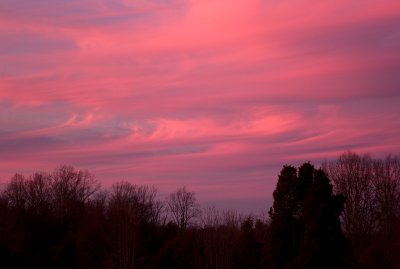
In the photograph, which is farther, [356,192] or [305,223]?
[356,192]

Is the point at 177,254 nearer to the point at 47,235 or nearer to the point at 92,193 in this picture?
the point at 47,235

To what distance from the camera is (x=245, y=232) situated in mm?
56719

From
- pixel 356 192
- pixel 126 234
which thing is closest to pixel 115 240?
pixel 126 234

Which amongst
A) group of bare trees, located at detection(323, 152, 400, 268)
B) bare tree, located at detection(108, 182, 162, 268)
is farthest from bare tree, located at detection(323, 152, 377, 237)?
bare tree, located at detection(108, 182, 162, 268)

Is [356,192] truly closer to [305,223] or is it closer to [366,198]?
[366,198]

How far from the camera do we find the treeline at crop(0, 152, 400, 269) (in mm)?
48250

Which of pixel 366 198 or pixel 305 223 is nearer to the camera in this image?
pixel 305 223

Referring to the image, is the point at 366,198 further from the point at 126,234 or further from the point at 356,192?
the point at 126,234

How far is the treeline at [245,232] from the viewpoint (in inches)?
1900

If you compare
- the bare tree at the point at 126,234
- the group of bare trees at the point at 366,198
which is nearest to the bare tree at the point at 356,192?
the group of bare trees at the point at 366,198

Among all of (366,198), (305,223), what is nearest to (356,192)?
(366,198)

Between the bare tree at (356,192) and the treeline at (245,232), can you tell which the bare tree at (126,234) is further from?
the bare tree at (356,192)

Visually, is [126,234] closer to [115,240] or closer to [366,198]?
[115,240]

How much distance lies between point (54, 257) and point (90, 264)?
15.2 ft
